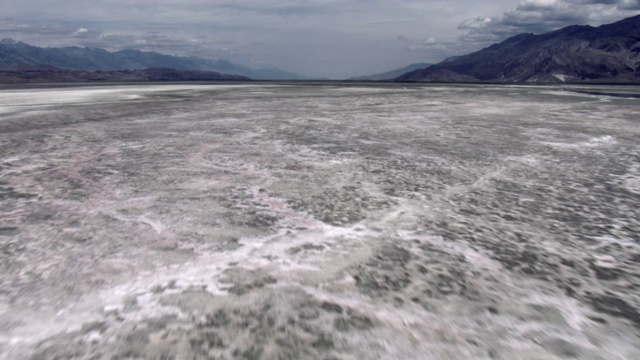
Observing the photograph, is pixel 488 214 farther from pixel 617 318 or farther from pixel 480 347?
pixel 480 347

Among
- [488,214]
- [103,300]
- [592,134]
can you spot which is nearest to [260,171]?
[488,214]

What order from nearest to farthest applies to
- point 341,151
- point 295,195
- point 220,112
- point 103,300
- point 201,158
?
point 103,300 < point 295,195 < point 201,158 < point 341,151 < point 220,112

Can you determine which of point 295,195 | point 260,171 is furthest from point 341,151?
point 295,195

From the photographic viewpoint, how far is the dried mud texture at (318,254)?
2797mm

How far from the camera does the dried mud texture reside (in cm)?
280

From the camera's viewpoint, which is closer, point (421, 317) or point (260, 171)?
point (421, 317)

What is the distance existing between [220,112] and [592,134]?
11808mm

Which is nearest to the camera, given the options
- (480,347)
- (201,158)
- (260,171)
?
(480,347)

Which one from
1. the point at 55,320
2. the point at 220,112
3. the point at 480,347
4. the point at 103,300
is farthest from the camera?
the point at 220,112

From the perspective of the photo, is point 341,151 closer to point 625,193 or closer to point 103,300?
point 625,193

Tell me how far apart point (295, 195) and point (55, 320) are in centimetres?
327

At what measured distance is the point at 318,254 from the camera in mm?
4047

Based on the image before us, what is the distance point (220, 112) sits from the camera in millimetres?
16344

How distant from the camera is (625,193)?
19.8 ft
